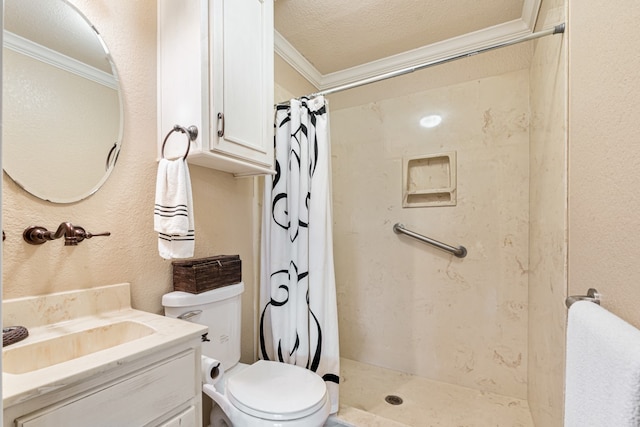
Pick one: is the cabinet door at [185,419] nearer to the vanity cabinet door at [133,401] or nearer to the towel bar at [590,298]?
the vanity cabinet door at [133,401]

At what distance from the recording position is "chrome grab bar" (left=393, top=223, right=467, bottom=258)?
6.23ft

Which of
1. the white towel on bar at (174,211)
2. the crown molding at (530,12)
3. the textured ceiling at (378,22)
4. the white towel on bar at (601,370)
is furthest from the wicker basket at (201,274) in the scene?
the crown molding at (530,12)

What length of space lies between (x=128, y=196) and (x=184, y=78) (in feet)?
1.64

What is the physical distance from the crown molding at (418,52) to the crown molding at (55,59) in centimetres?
108

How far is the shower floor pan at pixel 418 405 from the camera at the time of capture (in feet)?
5.11

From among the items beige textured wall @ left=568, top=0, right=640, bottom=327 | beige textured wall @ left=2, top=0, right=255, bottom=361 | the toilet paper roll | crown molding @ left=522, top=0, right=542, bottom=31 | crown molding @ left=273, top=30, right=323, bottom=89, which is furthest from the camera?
crown molding @ left=273, top=30, right=323, bottom=89

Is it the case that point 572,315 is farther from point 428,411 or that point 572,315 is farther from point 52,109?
point 52,109

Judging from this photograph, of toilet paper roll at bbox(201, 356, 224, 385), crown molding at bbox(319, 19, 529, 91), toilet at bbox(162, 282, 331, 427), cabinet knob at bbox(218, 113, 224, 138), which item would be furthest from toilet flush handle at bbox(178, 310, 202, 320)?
crown molding at bbox(319, 19, 529, 91)

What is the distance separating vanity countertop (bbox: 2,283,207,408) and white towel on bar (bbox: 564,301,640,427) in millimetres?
900

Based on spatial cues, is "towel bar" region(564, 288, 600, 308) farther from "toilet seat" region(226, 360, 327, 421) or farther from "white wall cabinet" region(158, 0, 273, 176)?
"white wall cabinet" region(158, 0, 273, 176)

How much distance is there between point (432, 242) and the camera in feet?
6.45

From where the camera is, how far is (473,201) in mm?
1882

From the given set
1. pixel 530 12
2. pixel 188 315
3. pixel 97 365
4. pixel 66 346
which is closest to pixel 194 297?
pixel 188 315

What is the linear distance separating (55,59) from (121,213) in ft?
1.75
